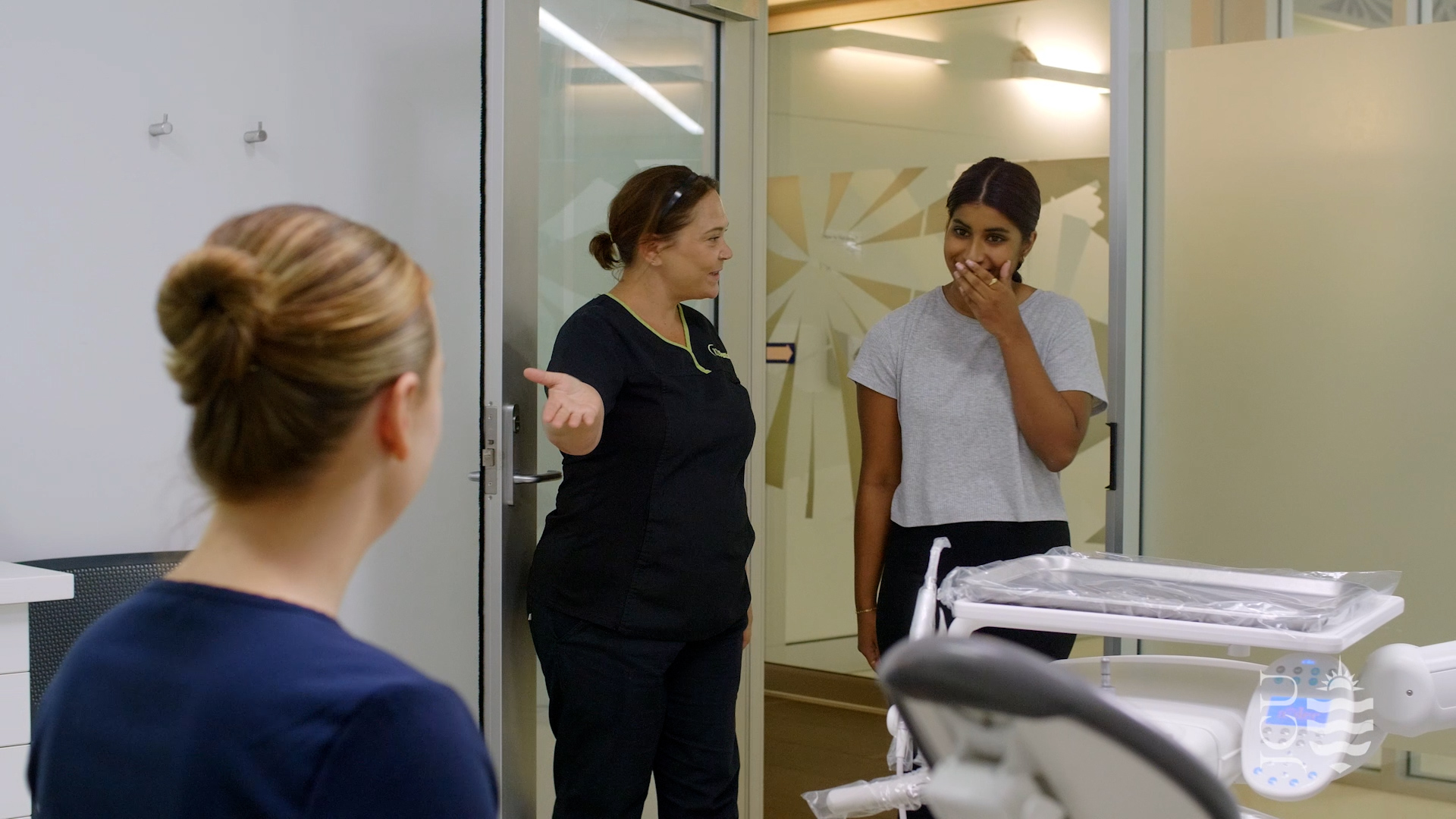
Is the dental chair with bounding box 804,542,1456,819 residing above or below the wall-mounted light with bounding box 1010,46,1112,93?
below

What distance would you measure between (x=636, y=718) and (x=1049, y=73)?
107 inches

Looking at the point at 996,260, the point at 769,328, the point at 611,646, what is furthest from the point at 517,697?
the point at 769,328

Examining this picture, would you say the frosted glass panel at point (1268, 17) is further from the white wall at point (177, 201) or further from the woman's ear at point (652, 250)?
the white wall at point (177, 201)

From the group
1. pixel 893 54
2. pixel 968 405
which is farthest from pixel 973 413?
pixel 893 54

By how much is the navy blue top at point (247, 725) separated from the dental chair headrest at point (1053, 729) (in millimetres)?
278

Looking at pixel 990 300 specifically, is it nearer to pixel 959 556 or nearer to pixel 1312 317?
pixel 959 556

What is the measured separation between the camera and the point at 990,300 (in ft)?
6.62

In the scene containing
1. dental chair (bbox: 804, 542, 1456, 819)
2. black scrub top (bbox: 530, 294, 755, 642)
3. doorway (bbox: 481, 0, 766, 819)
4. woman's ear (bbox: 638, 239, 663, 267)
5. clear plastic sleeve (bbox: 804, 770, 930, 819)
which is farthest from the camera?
doorway (bbox: 481, 0, 766, 819)

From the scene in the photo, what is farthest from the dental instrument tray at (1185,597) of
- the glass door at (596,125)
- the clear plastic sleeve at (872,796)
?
the glass door at (596,125)

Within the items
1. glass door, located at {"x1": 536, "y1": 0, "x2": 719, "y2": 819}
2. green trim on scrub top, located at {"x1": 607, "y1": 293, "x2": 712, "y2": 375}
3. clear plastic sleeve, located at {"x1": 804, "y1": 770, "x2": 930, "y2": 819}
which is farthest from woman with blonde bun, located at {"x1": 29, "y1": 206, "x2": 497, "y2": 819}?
glass door, located at {"x1": 536, "y1": 0, "x2": 719, "y2": 819}

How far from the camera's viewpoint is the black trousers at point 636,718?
78.4 inches

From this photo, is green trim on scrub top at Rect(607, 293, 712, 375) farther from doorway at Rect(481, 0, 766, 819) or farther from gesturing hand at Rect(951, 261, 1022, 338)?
gesturing hand at Rect(951, 261, 1022, 338)

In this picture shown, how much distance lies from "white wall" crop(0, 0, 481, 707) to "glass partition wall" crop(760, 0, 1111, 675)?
4.84 ft

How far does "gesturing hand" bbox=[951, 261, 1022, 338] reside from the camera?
6.61 ft
